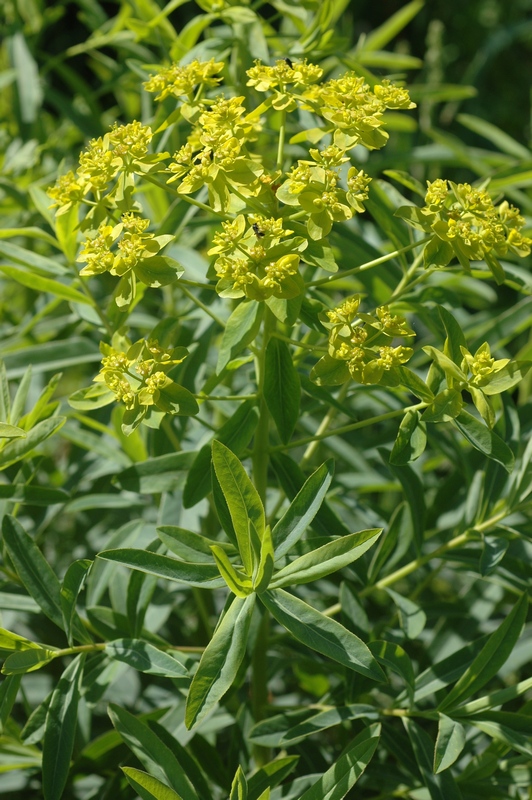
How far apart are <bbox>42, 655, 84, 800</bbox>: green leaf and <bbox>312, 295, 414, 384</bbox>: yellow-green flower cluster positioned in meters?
0.40

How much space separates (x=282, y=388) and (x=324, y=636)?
0.23 m

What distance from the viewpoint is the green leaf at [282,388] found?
791 mm

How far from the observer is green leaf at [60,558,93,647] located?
0.78 meters

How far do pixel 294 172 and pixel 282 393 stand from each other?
8.0 inches

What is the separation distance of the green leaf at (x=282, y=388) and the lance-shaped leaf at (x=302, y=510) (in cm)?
7

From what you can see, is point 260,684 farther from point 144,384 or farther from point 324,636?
point 144,384

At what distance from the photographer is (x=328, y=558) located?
70cm

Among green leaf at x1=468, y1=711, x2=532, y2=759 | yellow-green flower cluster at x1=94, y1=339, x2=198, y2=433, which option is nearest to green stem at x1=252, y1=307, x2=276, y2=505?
yellow-green flower cluster at x1=94, y1=339, x2=198, y2=433

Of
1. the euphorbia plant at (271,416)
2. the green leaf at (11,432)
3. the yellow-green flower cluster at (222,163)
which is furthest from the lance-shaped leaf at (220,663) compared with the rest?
the yellow-green flower cluster at (222,163)

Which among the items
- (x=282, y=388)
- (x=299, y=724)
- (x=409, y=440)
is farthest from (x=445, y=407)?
(x=299, y=724)

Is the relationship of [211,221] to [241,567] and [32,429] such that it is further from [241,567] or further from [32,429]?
[241,567]

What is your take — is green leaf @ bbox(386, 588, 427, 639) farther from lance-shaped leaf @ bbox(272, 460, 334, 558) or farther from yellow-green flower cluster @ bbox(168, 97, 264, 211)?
yellow-green flower cluster @ bbox(168, 97, 264, 211)

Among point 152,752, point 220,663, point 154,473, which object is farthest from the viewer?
point 154,473

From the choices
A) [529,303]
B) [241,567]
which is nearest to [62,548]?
[241,567]
